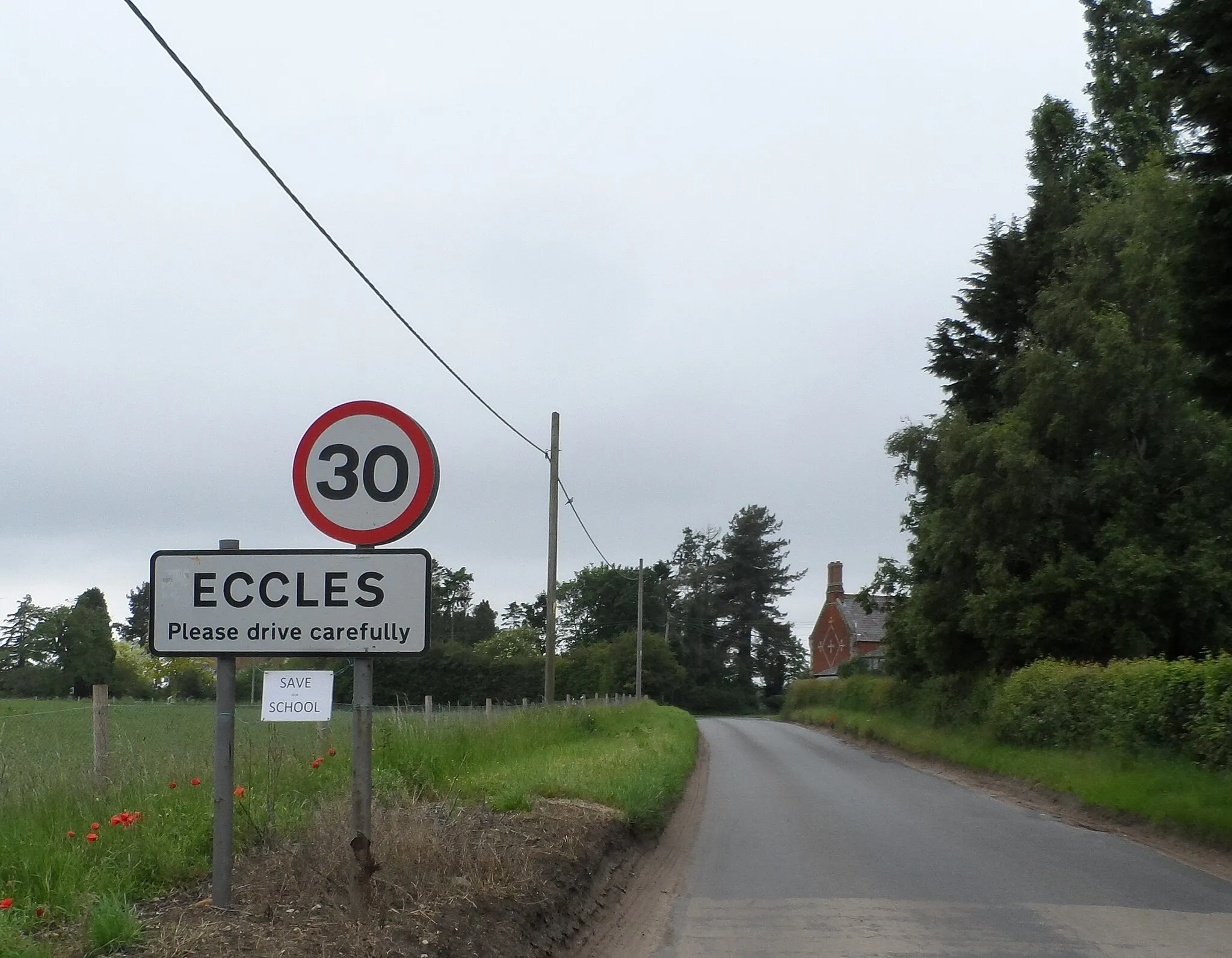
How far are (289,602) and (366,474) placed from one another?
750 millimetres

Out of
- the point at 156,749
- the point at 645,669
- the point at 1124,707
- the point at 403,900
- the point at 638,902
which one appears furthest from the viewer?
the point at 645,669

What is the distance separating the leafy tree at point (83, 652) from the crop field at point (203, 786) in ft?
109

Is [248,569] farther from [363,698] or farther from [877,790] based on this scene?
[877,790]

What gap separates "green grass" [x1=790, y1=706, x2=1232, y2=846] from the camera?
43.5 ft

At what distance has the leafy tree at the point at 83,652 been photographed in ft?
166

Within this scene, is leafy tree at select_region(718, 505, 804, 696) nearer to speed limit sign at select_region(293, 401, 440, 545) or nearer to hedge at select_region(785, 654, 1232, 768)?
hedge at select_region(785, 654, 1232, 768)

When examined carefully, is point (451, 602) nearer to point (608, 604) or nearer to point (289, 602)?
point (608, 604)

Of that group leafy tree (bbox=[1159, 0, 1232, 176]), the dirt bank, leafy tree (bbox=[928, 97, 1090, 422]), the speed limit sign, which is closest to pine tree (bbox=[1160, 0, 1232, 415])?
leafy tree (bbox=[1159, 0, 1232, 176])

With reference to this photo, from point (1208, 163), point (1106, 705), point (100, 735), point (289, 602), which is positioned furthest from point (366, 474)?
point (1106, 705)

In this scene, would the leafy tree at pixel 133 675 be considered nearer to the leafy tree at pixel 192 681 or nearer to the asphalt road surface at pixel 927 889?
the leafy tree at pixel 192 681

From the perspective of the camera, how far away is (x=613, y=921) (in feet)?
27.2

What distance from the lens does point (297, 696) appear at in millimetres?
6465

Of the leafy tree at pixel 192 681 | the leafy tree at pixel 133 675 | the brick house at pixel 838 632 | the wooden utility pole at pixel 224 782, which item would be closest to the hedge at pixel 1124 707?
the wooden utility pole at pixel 224 782

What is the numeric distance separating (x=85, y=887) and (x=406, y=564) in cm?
258
